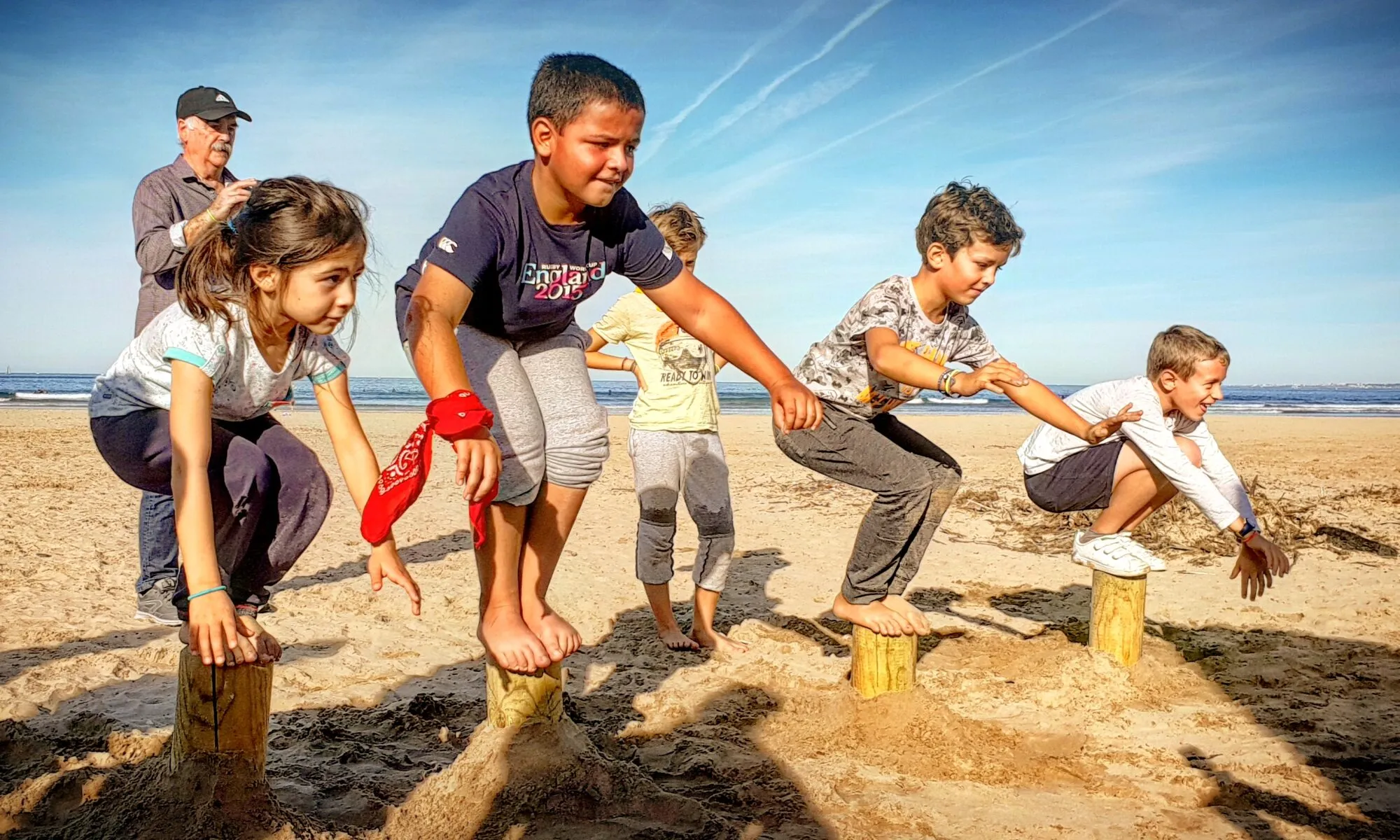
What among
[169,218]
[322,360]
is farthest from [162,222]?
[322,360]

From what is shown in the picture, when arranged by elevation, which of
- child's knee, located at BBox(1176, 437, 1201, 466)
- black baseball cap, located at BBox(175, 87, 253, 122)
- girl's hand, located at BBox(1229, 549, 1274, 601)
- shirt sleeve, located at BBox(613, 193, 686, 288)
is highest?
black baseball cap, located at BBox(175, 87, 253, 122)

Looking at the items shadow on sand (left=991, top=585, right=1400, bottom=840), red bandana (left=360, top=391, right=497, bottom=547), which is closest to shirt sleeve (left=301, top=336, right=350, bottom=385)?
red bandana (left=360, top=391, right=497, bottom=547)

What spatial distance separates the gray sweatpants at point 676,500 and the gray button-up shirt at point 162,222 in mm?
2302

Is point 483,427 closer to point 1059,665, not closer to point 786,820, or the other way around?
point 786,820

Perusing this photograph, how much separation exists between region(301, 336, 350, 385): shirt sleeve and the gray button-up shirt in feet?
5.83

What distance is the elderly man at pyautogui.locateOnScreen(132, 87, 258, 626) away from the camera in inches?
176

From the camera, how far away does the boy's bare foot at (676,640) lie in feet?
15.9

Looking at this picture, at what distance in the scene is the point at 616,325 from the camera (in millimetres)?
5367

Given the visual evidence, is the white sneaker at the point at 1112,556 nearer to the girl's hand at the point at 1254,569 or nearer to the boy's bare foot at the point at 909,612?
the girl's hand at the point at 1254,569

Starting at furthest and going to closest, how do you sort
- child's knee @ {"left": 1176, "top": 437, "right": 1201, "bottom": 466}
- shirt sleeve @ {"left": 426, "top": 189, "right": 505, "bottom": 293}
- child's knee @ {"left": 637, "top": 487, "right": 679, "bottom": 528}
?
child's knee @ {"left": 637, "top": 487, "right": 679, "bottom": 528} → child's knee @ {"left": 1176, "top": 437, "right": 1201, "bottom": 466} → shirt sleeve @ {"left": 426, "top": 189, "right": 505, "bottom": 293}

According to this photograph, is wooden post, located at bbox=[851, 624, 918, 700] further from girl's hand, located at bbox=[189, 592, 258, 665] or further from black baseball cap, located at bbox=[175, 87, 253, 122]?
black baseball cap, located at bbox=[175, 87, 253, 122]

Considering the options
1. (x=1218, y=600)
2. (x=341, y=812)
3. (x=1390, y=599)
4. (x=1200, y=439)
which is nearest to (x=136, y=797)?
(x=341, y=812)

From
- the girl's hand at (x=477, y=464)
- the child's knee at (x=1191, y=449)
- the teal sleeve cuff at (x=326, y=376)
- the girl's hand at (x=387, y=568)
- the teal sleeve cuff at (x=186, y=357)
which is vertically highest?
the teal sleeve cuff at (x=186, y=357)

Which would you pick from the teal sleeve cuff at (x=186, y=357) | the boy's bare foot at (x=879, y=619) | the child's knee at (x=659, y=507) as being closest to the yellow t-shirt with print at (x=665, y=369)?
the child's knee at (x=659, y=507)
